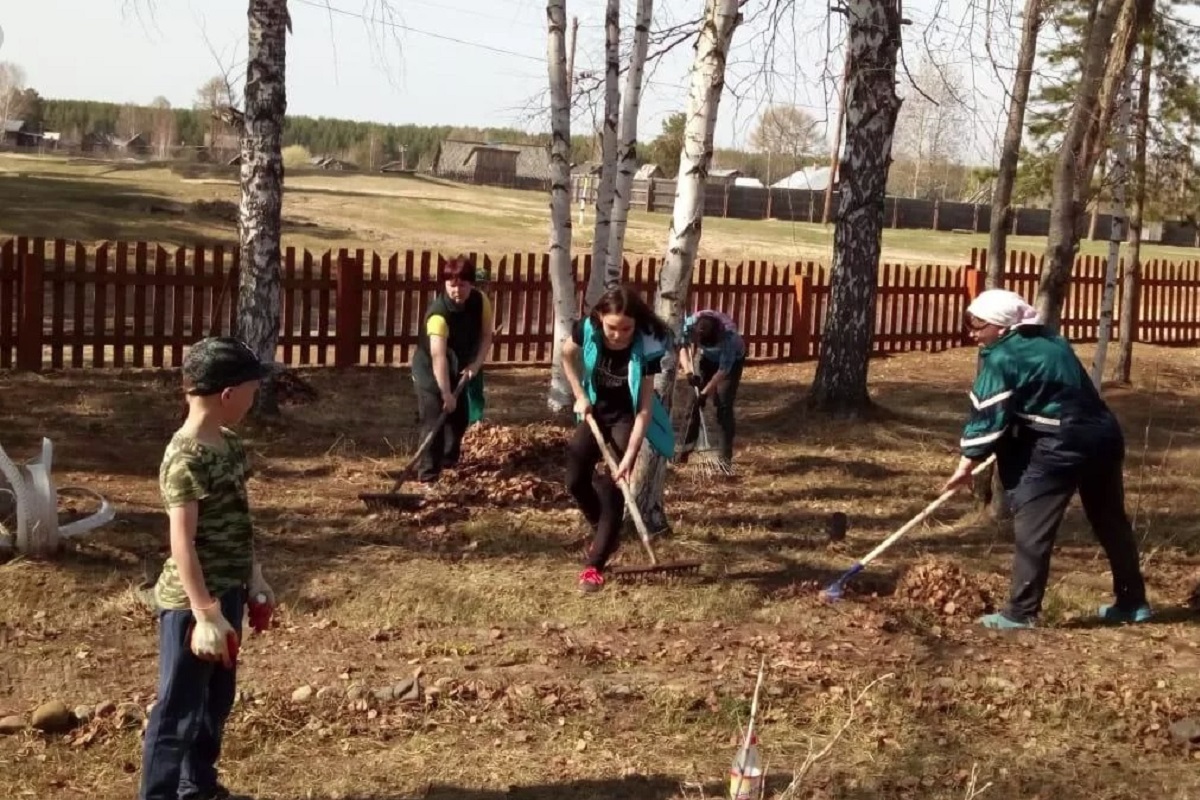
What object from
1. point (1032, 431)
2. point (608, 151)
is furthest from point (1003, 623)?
point (608, 151)

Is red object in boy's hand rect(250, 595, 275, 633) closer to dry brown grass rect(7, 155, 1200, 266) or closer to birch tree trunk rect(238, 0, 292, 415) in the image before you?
birch tree trunk rect(238, 0, 292, 415)

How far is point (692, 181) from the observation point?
23.0ft

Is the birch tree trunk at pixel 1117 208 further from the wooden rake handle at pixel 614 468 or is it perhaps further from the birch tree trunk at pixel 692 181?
the wooden rake handle at pixel 614 468

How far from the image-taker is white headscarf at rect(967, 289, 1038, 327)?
6191 mm

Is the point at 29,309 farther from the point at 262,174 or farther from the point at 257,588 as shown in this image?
the point at 257,588

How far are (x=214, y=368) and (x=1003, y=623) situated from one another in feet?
13.4

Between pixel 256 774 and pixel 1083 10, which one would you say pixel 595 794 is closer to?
pixel 256 774

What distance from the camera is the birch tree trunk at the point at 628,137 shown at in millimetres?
11836

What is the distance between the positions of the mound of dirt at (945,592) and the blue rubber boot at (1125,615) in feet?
1.70

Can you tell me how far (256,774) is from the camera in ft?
15.1

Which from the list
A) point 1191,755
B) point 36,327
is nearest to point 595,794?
point 1191,755

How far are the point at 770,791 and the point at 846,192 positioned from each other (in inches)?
317

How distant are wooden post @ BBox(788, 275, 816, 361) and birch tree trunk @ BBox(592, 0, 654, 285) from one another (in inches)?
204

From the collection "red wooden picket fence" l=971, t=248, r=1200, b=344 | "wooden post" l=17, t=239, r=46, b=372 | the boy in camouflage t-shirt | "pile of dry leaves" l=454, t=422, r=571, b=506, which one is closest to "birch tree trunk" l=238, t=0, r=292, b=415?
"pile of dry leaves" l=454, t=422, r=571, b=506
